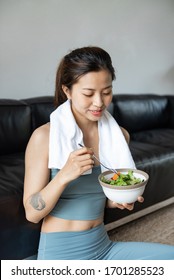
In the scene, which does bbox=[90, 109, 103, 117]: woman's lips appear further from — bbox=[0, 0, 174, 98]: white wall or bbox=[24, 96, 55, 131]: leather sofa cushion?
bbox=[0, 0, 174, 98]: white wall

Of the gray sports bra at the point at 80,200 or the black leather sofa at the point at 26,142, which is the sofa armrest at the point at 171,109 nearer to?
the black leather sofa at the point at 26,142

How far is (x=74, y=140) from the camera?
1088 millimetres

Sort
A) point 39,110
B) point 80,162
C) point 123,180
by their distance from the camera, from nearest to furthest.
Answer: point 80,162, point 123,180, point 39,110

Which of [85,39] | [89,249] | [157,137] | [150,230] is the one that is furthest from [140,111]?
[89,249]

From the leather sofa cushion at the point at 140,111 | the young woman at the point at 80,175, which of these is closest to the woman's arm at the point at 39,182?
the young woman at the point at 80,175

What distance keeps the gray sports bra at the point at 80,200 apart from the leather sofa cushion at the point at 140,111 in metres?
1.74

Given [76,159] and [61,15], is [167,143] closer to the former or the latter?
[61,15]

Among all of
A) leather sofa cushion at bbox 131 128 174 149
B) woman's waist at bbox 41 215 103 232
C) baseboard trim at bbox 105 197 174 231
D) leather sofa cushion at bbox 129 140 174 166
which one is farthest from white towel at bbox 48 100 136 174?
leather sofa cushion at bbox 131 128 174 149

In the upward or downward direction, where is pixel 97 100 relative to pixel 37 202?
upward

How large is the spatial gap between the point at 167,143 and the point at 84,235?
60.1 inches

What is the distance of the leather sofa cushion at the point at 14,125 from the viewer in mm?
2043

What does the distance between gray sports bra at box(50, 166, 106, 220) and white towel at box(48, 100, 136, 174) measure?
2.7 inches

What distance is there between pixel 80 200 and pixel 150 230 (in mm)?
1204

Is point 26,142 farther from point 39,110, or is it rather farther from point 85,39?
point 85,39
